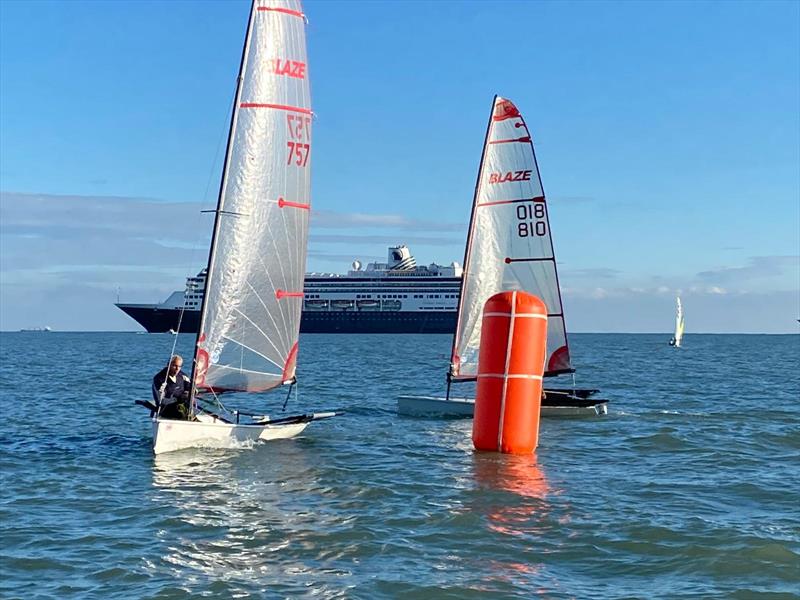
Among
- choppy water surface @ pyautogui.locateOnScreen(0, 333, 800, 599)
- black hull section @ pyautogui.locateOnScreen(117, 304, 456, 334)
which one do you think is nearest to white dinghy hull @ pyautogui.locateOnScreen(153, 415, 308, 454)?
choppy water surface @ pyautogui.locateOnScreen(0, 333, 800, 599)

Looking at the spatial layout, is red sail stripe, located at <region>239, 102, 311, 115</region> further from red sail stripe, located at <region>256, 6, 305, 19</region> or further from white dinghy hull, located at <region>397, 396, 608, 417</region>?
white dinghy hull, located at <region>397, 396, 608, 417</region>

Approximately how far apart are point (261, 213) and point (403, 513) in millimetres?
6866

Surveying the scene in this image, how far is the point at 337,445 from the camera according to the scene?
16.7 meters

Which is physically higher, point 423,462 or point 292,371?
point 292,371

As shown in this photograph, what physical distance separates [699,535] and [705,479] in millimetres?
3764

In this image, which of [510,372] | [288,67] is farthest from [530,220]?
[510,372]

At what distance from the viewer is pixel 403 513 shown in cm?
1086

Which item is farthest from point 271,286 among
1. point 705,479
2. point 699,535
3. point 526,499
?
point 699,535

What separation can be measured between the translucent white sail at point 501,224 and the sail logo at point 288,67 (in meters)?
7.29

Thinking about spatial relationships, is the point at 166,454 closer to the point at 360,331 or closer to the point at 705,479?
the point at 705,479

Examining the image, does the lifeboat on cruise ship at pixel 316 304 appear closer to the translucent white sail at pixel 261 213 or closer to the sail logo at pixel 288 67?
the translucent white sail at pixel 261 213

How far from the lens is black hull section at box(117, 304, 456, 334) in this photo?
108m

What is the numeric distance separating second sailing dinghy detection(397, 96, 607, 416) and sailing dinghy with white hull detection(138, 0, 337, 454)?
6498 millimetres

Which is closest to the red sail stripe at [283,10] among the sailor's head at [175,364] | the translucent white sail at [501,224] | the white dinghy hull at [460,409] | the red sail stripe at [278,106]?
the red sail stripe at [278,106]
